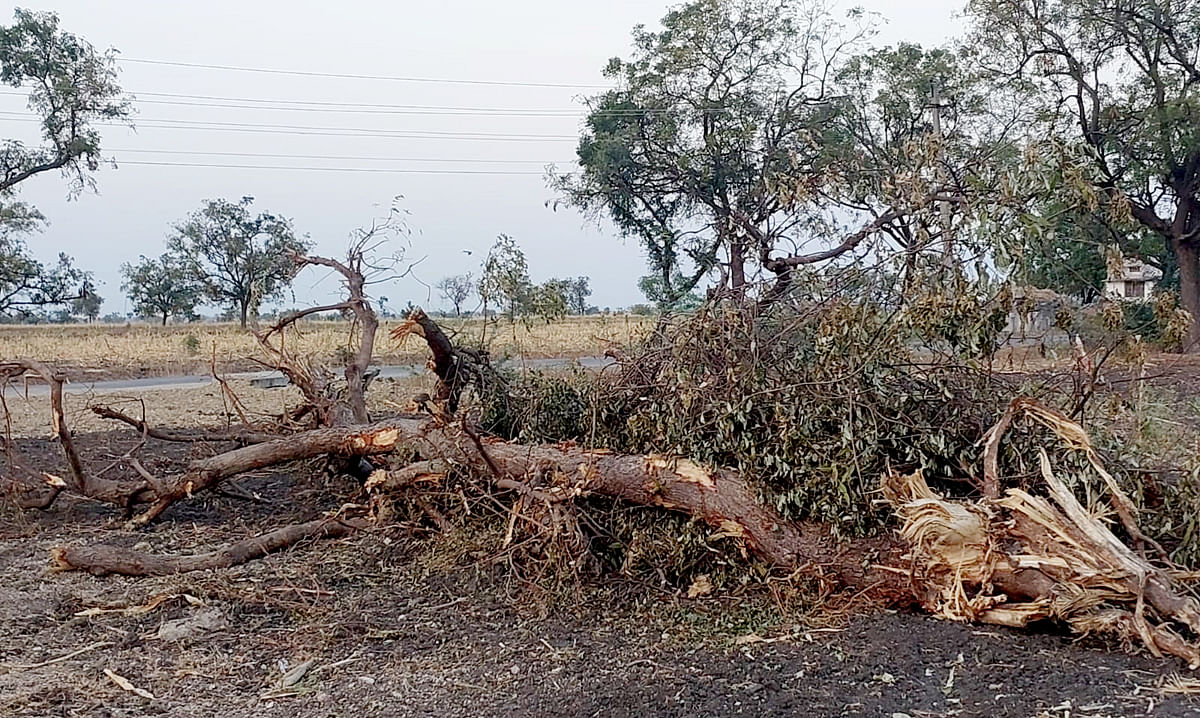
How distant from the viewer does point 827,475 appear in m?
4.01

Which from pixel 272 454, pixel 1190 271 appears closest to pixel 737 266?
pixel 272 454

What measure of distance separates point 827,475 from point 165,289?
46.3 meters

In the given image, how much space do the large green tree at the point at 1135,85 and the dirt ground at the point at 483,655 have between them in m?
14.8

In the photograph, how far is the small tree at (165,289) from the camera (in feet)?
143

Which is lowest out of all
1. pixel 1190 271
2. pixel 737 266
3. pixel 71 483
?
pixel 71 483

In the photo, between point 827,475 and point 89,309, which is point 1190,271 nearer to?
point 827,475

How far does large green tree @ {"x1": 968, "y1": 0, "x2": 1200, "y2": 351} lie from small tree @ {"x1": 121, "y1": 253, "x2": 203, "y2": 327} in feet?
121

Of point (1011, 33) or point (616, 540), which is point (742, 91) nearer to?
point (1011, 33)

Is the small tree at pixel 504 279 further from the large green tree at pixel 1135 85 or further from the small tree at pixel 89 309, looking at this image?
the small tree at pixel 89 309

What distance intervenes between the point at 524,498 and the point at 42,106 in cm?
1840

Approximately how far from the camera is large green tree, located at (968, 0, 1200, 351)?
54.4 ft

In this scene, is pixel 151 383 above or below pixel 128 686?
above

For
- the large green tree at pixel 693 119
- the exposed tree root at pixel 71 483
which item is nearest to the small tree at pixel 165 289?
the large green tree at pixel 693 119

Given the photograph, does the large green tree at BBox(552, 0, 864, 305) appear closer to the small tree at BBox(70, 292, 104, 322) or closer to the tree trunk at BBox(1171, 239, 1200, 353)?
the tree trunk at BBox(1171, 239, 1200, 353)
